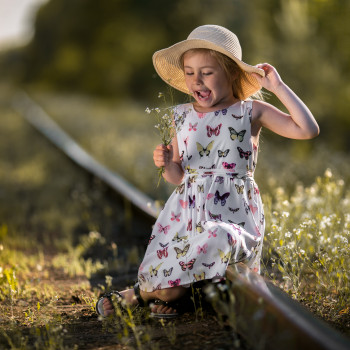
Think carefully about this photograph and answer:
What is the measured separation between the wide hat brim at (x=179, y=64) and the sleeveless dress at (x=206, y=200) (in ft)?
0.45

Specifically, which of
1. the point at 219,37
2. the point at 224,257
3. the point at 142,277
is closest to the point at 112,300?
the point at 142,277

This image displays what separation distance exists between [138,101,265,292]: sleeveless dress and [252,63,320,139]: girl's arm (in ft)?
0.29

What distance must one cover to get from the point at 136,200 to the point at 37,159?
4.50m

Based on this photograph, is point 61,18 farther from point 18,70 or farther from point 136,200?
point 136,200

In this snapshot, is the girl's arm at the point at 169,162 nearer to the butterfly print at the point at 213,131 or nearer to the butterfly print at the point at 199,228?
the butterfly print at the point at 213,131

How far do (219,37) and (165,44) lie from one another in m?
20.3

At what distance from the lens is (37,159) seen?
1005cm

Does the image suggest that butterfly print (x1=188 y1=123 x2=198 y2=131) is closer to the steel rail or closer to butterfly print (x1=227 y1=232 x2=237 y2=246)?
butterfly print (x1=227 y1=232 x2=237 y2=246)

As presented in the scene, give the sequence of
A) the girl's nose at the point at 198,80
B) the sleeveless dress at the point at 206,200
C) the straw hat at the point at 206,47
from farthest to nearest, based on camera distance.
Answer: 1. the girl's nose at the point at 198,80
2. the straw hat at the point at 206,47
3. the sleeveless dress at the point at 206,200

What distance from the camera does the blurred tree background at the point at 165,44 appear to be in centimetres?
1230

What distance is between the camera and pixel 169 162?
3.54 meters

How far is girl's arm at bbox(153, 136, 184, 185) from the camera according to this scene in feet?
11.5

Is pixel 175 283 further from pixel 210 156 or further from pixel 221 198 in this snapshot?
pixel 210 156

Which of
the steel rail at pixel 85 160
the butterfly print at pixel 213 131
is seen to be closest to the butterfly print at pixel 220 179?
the butterfly print at pixel 213 131
